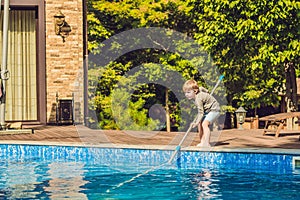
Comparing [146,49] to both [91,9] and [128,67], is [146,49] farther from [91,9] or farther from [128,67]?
[91,9]

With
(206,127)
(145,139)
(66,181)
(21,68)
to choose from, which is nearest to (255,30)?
(21,68)

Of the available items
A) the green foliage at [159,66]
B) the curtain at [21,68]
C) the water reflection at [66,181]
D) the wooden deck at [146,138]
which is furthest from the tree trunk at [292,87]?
the water reflection at [66,181]

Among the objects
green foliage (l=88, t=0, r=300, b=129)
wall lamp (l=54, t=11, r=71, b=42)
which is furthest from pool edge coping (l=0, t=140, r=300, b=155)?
green foliage (l=88, t=0, r=300, b=129)

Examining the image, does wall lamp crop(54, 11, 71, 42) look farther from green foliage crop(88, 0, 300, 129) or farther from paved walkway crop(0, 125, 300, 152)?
green foliage crop(88, 0, 300, 129)

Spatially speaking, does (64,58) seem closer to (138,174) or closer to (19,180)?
(138,174)

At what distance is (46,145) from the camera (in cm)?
1191

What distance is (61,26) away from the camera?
17.7 m

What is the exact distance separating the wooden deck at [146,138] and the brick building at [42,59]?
212cm

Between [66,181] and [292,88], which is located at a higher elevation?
[292,88]

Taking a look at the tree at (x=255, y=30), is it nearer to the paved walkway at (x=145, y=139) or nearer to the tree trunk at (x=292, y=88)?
the tree trunk at (x=292, y=88)

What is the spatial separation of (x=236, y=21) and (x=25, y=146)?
11440mm

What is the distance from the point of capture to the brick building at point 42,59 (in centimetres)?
1775

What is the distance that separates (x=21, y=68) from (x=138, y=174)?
9.02 meters

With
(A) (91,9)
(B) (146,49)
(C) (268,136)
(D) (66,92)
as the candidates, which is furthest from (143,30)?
(C) (268,136)
